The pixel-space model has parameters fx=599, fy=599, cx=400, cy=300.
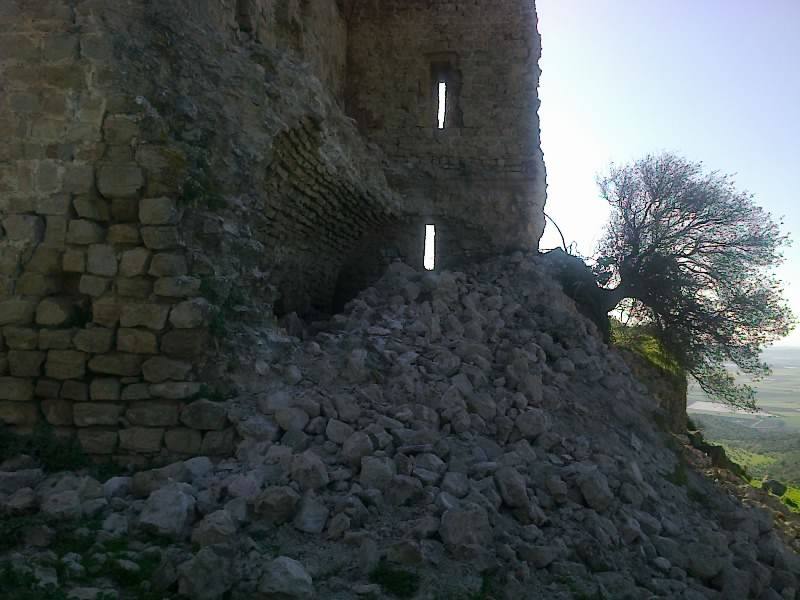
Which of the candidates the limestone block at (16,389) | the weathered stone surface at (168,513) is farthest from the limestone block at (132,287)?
the weathered stone surface at (168,513)

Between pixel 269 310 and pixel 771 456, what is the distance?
30.6 metres

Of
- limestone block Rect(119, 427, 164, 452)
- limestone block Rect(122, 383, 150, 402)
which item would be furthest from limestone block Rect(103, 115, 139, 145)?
limestone block Rect(119, 427, 164, 452)

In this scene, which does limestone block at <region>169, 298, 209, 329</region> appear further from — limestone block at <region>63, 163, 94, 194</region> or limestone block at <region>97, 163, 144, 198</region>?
limestone block at <region>63, 163, 94, 194</region>

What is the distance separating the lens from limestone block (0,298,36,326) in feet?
12.5

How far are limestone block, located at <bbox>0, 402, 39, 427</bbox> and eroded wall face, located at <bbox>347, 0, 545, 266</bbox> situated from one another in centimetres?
556

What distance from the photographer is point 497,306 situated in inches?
265

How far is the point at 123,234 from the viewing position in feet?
12.6

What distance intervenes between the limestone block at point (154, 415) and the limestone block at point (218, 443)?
236 millimetres

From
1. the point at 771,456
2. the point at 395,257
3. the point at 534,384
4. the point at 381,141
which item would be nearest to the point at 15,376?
the point at 534,384

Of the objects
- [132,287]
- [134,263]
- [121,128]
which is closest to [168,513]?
[132,287]

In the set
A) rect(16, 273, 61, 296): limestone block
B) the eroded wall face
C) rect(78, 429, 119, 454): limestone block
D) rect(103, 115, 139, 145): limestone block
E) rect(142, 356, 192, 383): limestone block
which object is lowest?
rect(78, 429, 119, 454): limestone block

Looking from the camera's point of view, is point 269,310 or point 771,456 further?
point 771,456

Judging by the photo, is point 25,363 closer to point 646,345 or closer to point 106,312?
point 106,312

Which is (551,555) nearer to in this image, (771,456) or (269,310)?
(269,310)
